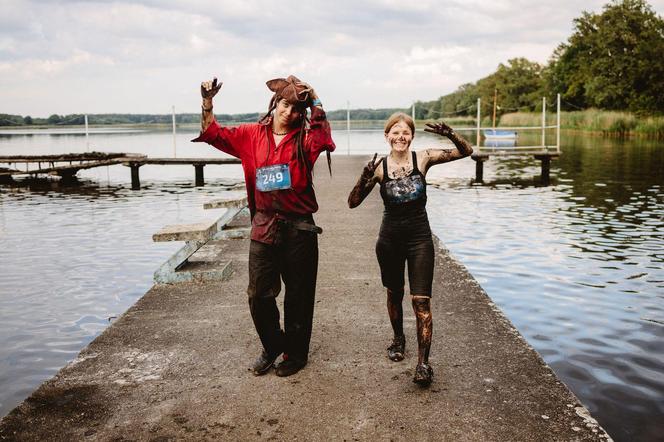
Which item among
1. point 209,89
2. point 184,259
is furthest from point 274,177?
point 184,259

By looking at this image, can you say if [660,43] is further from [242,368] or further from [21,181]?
[242,368]

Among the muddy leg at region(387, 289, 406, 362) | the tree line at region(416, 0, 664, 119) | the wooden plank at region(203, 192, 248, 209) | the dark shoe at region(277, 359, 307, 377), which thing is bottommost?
the dark shoe at region(277, 359, 307, 377)

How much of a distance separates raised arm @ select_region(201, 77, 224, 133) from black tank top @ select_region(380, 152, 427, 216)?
1272mm

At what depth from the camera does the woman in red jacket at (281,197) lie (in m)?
4.12

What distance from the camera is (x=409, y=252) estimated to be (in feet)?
14.2

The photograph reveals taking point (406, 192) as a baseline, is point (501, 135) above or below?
above

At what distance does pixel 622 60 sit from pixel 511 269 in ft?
226

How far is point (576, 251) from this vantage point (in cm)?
1088

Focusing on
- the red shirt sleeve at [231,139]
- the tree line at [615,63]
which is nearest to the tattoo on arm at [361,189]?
the red shirt sleeve at [231,139]

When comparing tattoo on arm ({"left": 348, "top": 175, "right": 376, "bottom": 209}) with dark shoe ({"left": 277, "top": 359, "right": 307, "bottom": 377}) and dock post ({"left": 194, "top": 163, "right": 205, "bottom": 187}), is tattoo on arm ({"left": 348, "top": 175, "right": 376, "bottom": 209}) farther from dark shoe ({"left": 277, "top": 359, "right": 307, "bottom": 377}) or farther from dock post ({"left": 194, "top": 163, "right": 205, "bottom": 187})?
dock post ({"left": 194, "top": 163, "right": 205, "bottom": 187})

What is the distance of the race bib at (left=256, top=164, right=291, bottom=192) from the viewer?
4.10m

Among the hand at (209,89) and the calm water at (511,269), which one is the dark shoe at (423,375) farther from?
the hand at (209,89)

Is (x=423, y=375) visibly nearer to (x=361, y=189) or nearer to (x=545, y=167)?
(x=361, y=189)

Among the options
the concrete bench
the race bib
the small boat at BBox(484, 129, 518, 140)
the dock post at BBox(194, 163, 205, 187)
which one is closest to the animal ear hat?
the race bib
